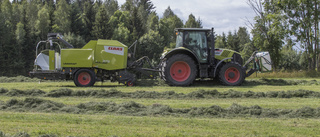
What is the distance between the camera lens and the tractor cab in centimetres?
1518

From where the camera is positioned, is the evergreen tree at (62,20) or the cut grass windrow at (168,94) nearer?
the cut grass windrow at (168,94)

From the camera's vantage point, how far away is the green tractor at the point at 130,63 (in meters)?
14.8

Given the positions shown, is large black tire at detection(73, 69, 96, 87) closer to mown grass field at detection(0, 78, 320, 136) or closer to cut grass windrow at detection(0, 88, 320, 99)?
cut grass windrow at detection(0, 88, 320, 99)

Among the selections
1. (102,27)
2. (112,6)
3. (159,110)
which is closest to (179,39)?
(159,110)

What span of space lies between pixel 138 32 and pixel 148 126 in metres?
42.9

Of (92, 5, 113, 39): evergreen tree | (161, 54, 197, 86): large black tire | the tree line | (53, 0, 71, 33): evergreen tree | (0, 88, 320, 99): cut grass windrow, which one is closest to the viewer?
(0, 88, 320, 99): cut grass windrow

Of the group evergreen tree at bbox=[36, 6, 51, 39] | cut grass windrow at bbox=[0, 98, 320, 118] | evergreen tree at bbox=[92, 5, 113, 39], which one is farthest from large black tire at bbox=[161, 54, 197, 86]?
evergreen tree at bbox=[36, 6, 51, 39]

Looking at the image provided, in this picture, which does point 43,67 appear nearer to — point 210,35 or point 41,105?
point 41,105

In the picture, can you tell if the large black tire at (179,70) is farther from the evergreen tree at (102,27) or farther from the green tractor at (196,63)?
the evergreen tree at (102,27)

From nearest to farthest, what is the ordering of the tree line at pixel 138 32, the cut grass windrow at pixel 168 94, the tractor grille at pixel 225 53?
the cut grass windrow at pixel 168 94
the tractor grille at pixel 225 53
the tree line at pixel 138 32

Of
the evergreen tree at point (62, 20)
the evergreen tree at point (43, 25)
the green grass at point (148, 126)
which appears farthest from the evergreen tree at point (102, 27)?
the green grass at point (148, 126)

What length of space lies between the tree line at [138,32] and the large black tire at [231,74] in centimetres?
1252

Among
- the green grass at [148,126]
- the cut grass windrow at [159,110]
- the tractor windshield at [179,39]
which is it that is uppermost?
the tractor windshield at [179,39]

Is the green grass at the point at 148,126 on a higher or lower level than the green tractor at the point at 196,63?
lower
